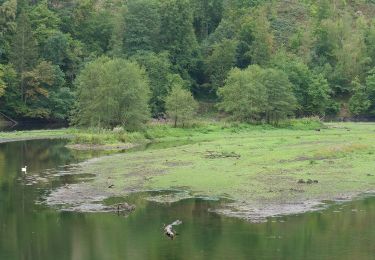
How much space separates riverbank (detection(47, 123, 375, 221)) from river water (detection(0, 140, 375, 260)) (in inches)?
87.1

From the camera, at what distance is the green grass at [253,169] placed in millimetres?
52094

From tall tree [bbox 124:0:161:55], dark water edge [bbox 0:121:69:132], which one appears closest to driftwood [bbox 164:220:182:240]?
dark water edge [bbox 0:121:69:132]

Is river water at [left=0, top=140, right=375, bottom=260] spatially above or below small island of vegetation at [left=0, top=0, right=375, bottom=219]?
below

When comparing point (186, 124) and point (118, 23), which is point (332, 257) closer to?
point (186, 124)

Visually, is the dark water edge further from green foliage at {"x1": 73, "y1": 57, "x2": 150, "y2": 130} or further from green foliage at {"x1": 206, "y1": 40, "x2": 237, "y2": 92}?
green foliage at {"x1": 206, "y1": 40, "x2": 237, "y2": 92}

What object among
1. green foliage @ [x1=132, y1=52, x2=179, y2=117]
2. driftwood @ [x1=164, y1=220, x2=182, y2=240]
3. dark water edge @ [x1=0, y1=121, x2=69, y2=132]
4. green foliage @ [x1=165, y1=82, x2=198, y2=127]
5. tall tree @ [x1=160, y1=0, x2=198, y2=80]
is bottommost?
dark water edge @ [x1=0, y1=121, x2=69, y2=132]

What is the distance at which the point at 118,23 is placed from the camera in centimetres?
16325

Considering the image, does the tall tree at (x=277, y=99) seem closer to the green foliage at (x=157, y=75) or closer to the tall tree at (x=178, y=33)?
the green foliage at (x=157, y=75)

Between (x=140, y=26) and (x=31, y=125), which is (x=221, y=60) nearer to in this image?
(x=140, y=26)

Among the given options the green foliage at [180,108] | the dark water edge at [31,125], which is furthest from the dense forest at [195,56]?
the dark water edge at [31,125]

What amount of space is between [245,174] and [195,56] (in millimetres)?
110628

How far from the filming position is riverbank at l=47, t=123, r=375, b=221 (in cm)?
4903

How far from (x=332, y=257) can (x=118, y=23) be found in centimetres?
13676

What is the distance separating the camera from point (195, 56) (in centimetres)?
16788
